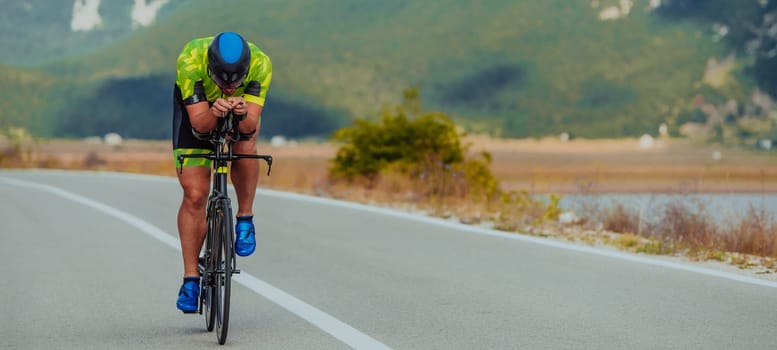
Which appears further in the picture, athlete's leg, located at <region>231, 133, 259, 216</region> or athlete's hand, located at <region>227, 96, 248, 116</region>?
athlete's leg, located at <region>231, 133, 259, 216</region>

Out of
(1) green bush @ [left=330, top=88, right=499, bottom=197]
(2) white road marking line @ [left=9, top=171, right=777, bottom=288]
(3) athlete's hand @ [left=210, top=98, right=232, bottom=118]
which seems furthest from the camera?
(1) green bush @ [left=330, top=88, right=499, bottom=197]

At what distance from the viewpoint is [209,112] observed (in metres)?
7.61

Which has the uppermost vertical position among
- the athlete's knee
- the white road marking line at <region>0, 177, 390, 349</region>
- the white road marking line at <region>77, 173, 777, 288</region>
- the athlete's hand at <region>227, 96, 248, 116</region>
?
the athlete's hand at <region>227, 96, 248, 116</region>

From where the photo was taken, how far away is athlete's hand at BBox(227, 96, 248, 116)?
24.7ft

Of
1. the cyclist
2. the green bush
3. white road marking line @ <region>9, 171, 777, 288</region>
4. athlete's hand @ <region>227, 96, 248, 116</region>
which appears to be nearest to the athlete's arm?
the cyclist

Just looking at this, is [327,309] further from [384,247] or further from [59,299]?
[384,247]

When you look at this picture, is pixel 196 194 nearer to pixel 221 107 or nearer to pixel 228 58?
pixel 221 107

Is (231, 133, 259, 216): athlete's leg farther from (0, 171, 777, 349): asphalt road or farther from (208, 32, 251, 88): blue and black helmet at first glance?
(0, 171, 777, 349): asphalt road

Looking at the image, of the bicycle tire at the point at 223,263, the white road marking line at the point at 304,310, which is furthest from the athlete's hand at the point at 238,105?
the white road marking line at the point at 304,310

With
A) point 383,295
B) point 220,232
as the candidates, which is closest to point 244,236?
point 220,232

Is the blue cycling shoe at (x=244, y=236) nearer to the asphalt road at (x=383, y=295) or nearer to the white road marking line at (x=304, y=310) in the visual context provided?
the asphalt road at (x=383, y=295)

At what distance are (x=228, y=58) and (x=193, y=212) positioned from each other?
127cm

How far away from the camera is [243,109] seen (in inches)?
299

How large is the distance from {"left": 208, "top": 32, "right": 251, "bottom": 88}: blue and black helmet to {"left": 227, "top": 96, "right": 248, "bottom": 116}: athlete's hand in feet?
0.38
